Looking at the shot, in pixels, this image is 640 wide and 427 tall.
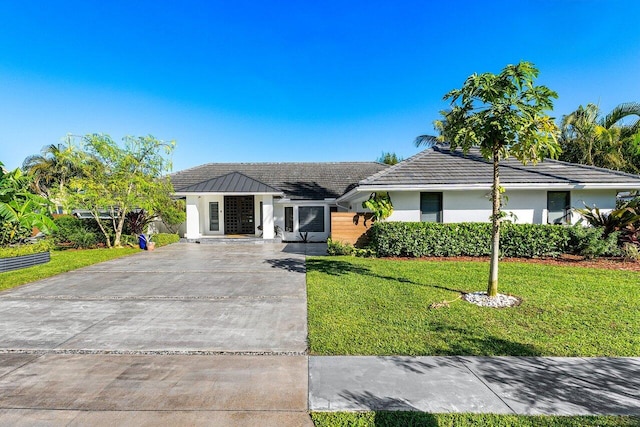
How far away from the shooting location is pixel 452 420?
2807mm

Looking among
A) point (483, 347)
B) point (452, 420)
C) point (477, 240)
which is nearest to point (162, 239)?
point (477, 240)

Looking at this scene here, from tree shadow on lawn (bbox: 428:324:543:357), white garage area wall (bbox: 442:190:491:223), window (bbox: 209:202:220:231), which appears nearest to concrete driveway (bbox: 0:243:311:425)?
tree shadow on lawn (bbox: 428:324:543:357)

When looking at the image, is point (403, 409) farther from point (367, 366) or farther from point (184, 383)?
point (184, 383)

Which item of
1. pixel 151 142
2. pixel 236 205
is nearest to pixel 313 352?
pixel 151 142

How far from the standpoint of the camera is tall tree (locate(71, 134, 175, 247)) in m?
15.0

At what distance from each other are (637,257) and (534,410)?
38.0 ft

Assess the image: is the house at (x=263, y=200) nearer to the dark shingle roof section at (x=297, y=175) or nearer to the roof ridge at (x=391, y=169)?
the dark shingle roof section at (x=297, y=175)

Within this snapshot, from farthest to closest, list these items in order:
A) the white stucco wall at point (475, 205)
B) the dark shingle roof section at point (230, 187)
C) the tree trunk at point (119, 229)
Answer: the dark shingle roof section at point (230, 187)
the tree trunk at point (119, 229)
the white stucco wall at point (475, 205)

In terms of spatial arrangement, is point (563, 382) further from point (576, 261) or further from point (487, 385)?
point (576, 261)

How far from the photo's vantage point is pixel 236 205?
68.9ft

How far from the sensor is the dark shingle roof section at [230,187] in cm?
1775

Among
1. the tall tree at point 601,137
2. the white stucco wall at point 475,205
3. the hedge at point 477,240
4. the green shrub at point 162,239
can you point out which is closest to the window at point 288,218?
the green shrub at point 162,239

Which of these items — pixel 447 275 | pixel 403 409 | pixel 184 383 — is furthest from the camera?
pixel 447 275

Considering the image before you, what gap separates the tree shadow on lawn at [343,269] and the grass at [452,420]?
4.43m
